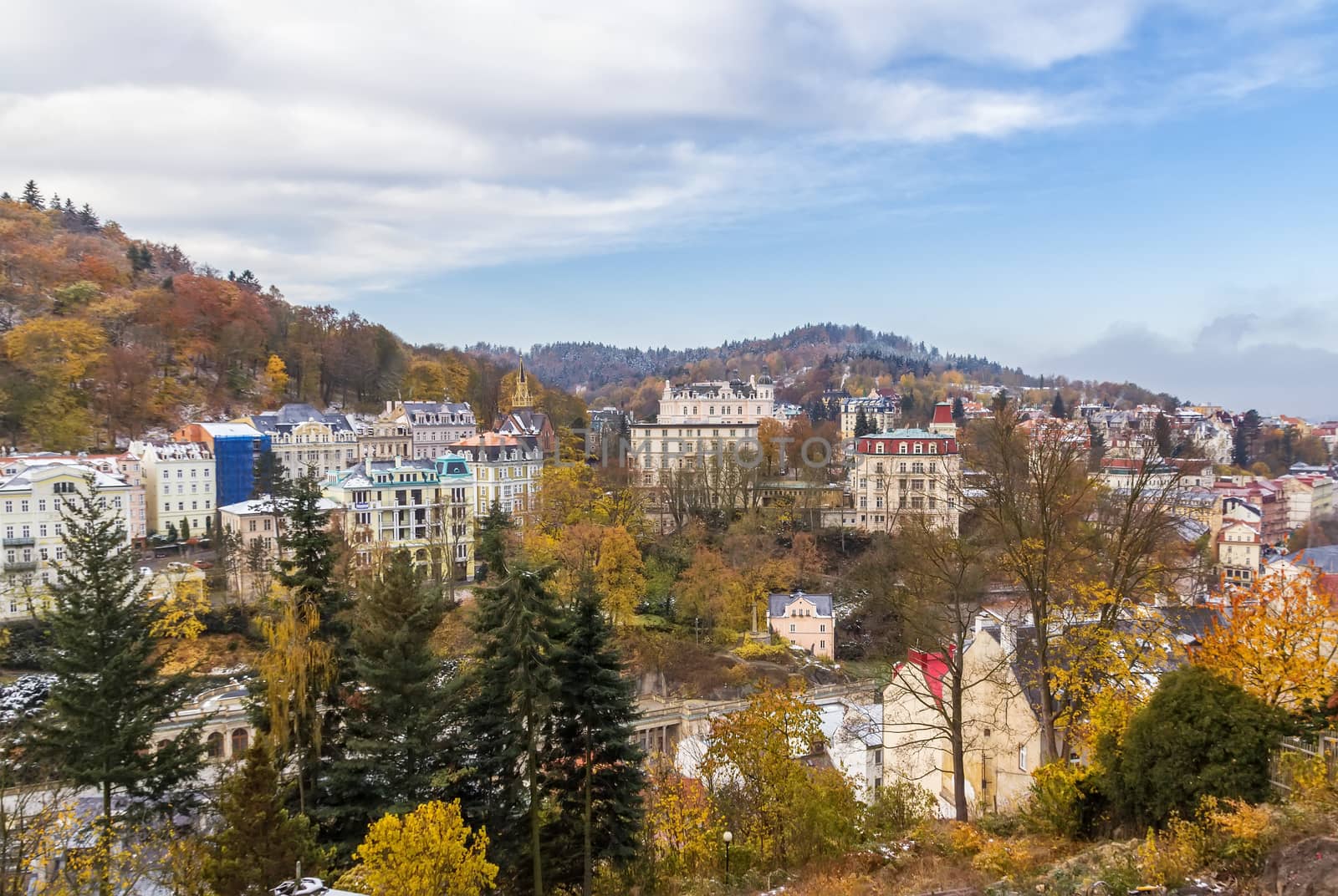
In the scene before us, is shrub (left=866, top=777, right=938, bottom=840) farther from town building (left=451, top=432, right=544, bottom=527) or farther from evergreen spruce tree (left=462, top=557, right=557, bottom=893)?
town building (left=451, top=432, right=544, bottom=527)

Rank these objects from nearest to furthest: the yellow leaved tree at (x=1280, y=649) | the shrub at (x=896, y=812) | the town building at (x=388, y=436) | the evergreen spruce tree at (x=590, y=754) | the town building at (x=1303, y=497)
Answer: the yellow leaved tree at (x=1280, y=649) < the shrub at (x=896, y=812) < the evergreen spruce tree at (x=590, y=754) < the town building at (x=388, y=436) < the town building at (x=1303, y=497)

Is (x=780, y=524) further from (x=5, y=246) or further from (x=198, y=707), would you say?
(x=5, y=246)

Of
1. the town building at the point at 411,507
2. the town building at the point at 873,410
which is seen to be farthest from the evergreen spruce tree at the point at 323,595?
the town building at the point at 873,410

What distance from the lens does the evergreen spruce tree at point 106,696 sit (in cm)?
1321

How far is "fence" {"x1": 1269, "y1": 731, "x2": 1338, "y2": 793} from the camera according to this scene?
8523mm

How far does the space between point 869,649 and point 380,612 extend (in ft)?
87.2

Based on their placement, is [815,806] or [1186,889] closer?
[1186,889]

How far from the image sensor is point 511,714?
13.2m

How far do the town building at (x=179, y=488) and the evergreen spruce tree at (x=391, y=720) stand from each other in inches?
1333

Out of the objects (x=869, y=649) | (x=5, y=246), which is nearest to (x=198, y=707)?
(x=869, y=649)

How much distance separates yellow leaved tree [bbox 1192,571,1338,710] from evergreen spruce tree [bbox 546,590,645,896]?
26.9 feet

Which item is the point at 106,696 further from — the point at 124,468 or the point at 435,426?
the point at 435,426

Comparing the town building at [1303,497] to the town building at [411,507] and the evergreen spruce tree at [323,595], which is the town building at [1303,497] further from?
the evergreen spruce tree at [323,595]

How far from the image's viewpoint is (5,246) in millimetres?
63812
